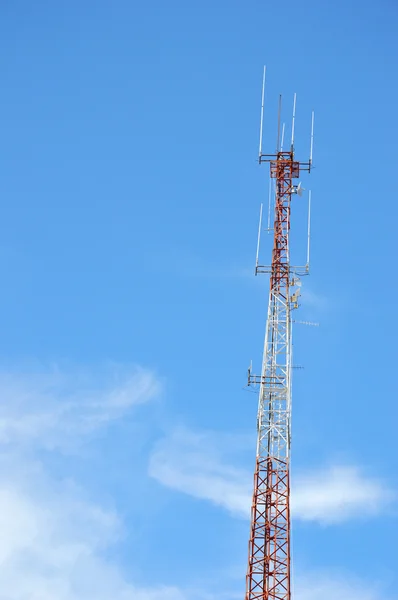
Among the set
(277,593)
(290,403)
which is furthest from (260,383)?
(277,593)

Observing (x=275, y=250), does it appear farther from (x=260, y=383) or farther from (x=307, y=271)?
(x=260, y=383)

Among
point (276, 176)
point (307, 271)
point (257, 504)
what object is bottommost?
point (257, 504)

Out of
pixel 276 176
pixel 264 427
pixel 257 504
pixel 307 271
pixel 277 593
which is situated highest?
pixel 276 176

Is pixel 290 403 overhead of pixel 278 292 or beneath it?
beneath

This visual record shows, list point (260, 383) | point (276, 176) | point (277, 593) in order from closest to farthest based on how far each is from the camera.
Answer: point (277, 593) < point (260, 383) < point (276, 176)

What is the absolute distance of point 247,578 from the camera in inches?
3078

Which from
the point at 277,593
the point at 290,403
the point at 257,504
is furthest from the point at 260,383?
the point at 277,593

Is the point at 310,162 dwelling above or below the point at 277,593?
above

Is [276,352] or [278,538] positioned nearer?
[278,538]

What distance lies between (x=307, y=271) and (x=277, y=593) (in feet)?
74.4

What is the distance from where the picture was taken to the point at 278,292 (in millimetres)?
85812

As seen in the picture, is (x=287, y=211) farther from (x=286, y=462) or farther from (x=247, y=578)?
(x=247, y=578)

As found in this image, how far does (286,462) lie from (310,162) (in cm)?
2233

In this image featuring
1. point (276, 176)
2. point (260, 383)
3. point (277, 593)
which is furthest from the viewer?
point (276, 176)
